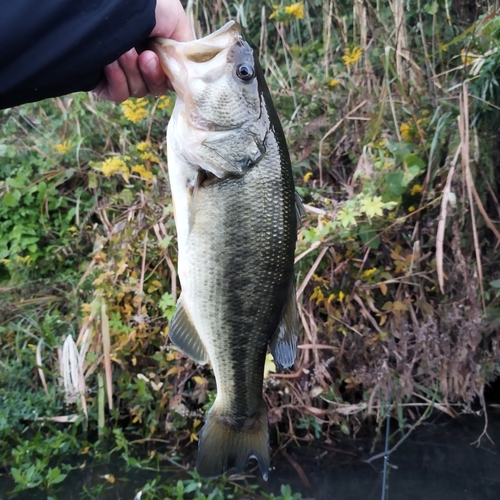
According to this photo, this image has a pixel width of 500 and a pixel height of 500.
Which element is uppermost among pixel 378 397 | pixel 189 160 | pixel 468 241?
pixel 189 160

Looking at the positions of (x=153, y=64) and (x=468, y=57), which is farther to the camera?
(x=468, y=57)

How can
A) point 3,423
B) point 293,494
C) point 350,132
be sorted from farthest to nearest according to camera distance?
point 350,132, point 3,423, point 293,494

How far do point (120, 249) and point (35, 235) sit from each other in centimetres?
115

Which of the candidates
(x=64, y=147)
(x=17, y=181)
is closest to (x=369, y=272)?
(x=64, y=147)

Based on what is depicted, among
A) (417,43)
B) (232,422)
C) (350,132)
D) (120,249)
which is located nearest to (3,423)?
(120,249)

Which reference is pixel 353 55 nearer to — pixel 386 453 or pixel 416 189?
pixel 416 189

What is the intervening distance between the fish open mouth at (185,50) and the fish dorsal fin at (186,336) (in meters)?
0.62

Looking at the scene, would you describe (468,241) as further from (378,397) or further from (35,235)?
(35,235)

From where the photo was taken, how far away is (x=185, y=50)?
52.5 inches

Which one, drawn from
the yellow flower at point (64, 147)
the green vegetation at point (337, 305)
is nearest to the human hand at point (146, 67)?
the green vegetation at point (337, 305)

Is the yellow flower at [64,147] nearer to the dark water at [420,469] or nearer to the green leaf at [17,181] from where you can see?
the green leaf at [17,181]

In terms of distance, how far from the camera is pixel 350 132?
333 cm

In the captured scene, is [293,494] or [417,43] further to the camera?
[417,43]

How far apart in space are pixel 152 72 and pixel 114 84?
12 centimetres
